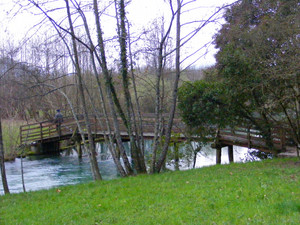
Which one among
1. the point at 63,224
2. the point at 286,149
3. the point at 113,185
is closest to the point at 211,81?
the point at 286,149

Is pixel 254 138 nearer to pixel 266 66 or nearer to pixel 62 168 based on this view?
pixel 266 66

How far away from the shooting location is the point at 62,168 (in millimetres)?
24547

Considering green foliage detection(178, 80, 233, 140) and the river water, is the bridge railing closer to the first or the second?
the river water

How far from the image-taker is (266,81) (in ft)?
36.3

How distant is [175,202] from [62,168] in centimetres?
1977

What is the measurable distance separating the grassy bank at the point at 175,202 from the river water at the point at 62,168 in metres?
7.64

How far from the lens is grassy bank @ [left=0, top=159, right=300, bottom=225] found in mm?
5031

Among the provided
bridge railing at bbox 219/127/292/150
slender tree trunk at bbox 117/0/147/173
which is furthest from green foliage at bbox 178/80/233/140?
slender tree trunk at bbox 117/0/147/173

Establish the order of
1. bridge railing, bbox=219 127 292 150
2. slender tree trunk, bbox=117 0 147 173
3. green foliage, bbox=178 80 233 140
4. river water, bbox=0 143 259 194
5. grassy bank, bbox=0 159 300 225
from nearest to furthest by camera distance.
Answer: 1. grassy bank, bbox=0 159 300 225
2. slender tree trunk, bbox=117 0 147 173
3. green foliage, bbox=178 80 233 140
4. bridge railing, bbox=219 127 292 150
5. river water, bbox=0 143 259 194

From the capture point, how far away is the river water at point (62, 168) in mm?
18422

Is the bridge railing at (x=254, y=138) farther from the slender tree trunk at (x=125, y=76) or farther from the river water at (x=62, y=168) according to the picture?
the slender tree trunk at (x=125, y=76)

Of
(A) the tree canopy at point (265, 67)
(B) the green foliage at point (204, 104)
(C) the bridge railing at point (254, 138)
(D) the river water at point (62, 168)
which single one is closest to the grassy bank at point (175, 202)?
(A) the tree canopy at point (265, 67)

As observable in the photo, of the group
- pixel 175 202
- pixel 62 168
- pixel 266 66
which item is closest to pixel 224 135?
pixel 266 66

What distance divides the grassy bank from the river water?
764 centimetres
